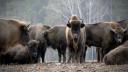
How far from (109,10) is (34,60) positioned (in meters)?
10.3

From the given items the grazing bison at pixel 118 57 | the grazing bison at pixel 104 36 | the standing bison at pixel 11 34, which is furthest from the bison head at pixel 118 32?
the standing bison at pixel 11 34

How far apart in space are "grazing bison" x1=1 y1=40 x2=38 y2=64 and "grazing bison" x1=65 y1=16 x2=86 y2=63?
1034 mm

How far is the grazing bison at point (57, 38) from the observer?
12348 millimetres

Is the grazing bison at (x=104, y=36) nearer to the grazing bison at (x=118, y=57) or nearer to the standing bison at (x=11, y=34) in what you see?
the grazing bison at (x=118, y=57)

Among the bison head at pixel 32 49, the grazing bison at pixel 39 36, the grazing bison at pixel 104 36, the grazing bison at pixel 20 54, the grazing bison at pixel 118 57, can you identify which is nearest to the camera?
the grazing bison at pixel 118 57

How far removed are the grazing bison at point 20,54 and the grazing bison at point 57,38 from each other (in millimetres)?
2228

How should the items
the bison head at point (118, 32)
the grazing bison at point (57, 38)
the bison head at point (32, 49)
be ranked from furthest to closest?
the grazing bison at point (57, 38)
the bison head at point (118, 32)
the bison head at point (32, 49)

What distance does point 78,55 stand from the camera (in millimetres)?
10320

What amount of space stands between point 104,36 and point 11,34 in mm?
3474

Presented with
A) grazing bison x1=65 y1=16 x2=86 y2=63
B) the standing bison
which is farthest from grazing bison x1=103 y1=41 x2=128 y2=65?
the standing bison

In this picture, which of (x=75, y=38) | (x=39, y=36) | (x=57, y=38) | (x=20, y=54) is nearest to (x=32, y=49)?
(x=20, y=54)

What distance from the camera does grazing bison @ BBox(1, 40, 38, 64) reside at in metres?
9.18

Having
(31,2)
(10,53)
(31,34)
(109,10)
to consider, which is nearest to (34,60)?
(10,53)

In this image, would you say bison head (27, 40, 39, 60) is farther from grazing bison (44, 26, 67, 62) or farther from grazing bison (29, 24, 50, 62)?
grazing bison (44, 26, 67, 62)
